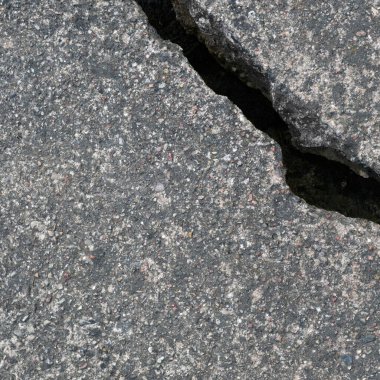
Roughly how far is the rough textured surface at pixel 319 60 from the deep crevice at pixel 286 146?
0.63ft

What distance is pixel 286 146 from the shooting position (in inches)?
107

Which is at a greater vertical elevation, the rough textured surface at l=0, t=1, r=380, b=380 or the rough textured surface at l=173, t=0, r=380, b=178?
the rough textured surface at l=173, t=0, r=380, b=178

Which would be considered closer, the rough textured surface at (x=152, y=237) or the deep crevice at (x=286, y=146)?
the rough textured surface at (x=152, y=237)

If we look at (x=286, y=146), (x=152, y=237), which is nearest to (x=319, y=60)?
(x=286, y=146)

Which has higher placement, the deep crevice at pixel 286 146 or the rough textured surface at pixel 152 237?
the deep crevice at pixel 286 146

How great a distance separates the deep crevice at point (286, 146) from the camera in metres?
2.70

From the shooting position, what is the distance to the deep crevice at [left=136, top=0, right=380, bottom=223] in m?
2.70

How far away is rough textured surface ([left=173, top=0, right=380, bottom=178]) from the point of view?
2469 millimetres

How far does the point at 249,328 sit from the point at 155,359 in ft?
0.98

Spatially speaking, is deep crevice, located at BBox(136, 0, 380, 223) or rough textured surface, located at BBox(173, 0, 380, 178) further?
deep crevice, located at BBox(136, 0, 380, 223)

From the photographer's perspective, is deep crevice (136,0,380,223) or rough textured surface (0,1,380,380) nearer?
rough textured surface (0,1,380,380)

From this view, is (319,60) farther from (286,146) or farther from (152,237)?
(152,237)

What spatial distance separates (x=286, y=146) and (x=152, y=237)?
577 mm

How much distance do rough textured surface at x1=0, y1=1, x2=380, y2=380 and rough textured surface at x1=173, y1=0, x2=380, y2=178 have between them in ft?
0.51
